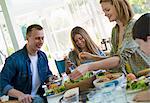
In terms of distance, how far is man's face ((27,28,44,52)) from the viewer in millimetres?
2576

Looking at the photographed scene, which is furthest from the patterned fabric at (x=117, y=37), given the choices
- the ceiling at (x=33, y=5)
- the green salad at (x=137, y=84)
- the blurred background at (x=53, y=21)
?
the ceiling at (x=33, y=5)

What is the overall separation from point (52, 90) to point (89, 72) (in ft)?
1.38

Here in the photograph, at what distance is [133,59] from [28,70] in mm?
1207

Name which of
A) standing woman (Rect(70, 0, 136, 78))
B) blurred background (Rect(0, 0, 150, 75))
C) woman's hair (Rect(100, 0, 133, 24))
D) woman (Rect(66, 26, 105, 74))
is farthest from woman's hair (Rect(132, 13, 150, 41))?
blurred background (Rect(0, 0, 150, 75))

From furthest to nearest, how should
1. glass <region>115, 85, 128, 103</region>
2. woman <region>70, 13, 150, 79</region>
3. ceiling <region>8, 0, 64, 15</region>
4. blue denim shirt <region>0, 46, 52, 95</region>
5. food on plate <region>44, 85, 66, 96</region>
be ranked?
ceiling <region>8, 0, 64, 15</region>
blue denim shirt <region>0, 46, 52, 95</region>
food on plate <region>44, 85, 66, 96</region>
woman <region>70, 13, 150, 79</region>
glass <region>115, 85, 128, 103</region>

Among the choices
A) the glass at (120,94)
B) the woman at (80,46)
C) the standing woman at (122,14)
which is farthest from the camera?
the woman at (80,46)

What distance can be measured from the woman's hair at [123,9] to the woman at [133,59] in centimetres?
20

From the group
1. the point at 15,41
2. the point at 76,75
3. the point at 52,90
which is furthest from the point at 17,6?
the point at 76,75

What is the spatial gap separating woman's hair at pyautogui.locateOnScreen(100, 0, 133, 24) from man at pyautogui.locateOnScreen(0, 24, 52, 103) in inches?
42.8

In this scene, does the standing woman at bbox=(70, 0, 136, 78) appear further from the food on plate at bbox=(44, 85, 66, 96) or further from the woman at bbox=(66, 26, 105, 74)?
the woman at bbox=(66, 26, 105, 74)

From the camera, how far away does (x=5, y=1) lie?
15.4 feet

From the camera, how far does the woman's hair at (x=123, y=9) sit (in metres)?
1.70

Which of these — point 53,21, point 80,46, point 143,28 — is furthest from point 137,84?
point 53,21

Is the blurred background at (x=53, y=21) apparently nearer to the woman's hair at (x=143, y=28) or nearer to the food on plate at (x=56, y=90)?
the food on plate at (x=56, y=90)
